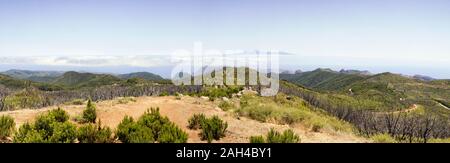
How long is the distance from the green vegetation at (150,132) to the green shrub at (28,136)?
2111mm

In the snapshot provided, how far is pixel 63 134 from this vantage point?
32.0 ft

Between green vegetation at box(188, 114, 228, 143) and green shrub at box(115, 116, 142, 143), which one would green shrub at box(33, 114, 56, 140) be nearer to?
green shrub at box(115, 116, 142, 143)

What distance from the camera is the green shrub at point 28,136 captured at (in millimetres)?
9031

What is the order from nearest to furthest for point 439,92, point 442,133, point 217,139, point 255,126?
point 217,139
point 255,126
point 442,133
point 439,92

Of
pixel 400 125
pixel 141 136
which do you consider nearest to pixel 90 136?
pixel 141 136

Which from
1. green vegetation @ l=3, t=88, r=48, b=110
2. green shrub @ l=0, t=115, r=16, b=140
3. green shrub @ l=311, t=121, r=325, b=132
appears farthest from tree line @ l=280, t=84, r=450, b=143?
green vegetation @ l=3, t=88, r=48, b=110

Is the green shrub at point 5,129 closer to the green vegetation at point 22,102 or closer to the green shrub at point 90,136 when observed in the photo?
the green shrub at point 90,136

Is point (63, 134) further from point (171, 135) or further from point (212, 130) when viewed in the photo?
point (212, 130)

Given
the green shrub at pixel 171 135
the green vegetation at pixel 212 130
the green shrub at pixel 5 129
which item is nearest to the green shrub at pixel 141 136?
the green shrub at pixel 171 135
